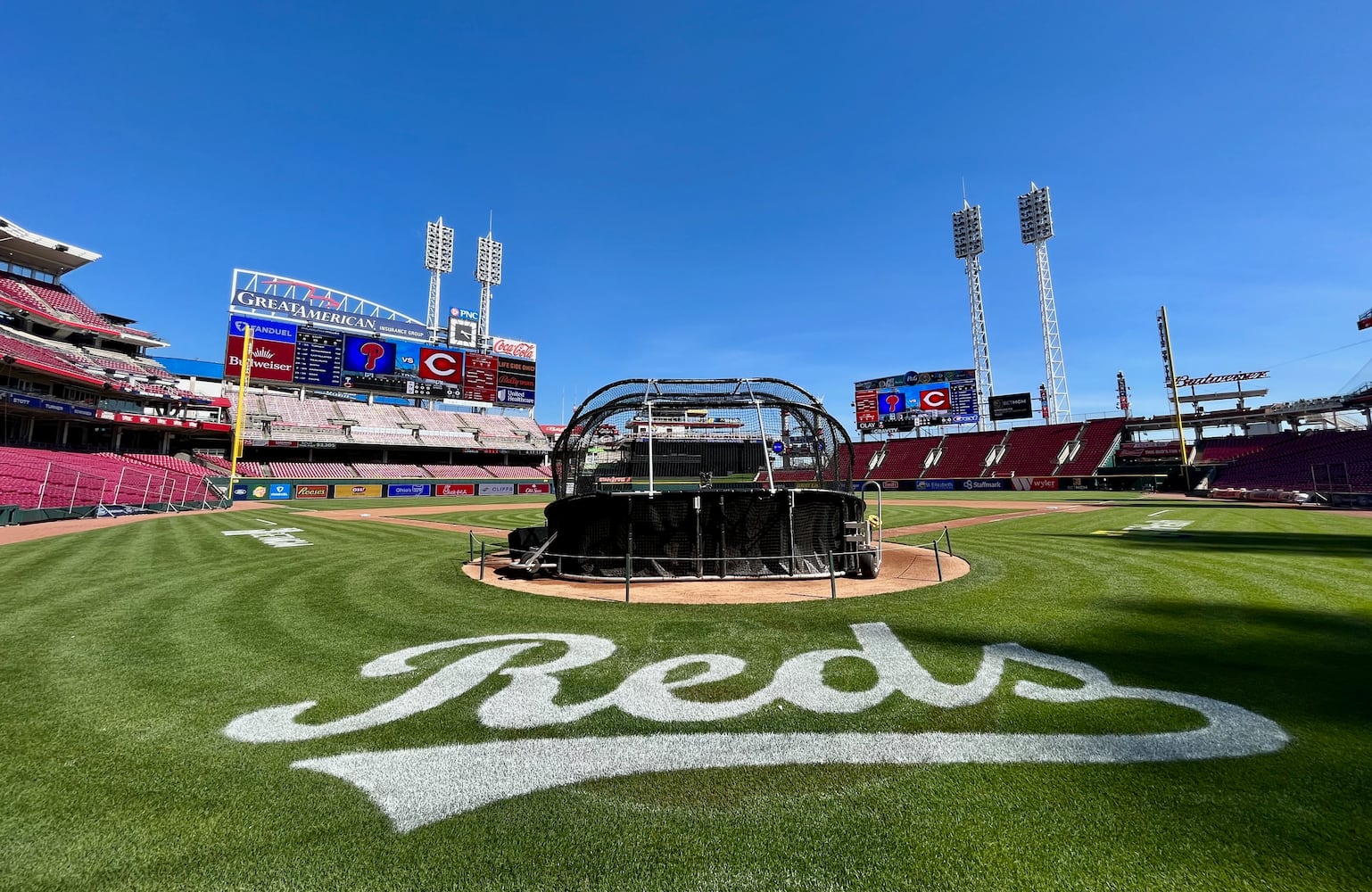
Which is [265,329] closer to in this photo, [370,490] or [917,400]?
[370,490]

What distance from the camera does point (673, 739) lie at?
13.8 ft

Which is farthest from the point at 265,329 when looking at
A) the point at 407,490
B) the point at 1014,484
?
the point at 1014,484

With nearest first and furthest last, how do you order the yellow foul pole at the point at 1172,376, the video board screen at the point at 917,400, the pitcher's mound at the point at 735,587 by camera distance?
1. the pitcher's mound at the point at 735,587
2. the yellow foul pole at the point at 1172,376
3. the video board screen at the point at 917,400

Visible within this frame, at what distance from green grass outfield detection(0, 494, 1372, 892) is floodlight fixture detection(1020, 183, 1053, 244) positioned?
78.4m

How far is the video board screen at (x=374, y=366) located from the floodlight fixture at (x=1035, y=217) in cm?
6992

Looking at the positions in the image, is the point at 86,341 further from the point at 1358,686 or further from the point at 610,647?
the point at 1358,686

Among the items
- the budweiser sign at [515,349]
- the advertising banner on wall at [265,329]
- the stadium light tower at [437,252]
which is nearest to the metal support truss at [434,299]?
the stadium light tower at [437,252]

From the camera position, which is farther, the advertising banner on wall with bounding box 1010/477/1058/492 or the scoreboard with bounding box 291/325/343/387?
the advertising banner on wall with bounding box 1010/477/1058/492

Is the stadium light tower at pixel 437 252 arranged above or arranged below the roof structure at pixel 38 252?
above

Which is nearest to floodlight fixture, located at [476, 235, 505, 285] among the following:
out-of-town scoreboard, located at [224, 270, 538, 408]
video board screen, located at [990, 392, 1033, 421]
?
out-of-town scoreboard, located at [224, 270, 538, 408]

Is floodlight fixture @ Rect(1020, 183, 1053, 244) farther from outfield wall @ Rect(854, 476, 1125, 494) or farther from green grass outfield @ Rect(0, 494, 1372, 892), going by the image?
green grass outfield @ Rect(0, 494, 1372, 892)

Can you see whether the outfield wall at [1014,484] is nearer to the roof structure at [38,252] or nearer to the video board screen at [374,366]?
the video board screen at [374,366]

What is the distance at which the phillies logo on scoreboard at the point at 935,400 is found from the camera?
68.2 metres

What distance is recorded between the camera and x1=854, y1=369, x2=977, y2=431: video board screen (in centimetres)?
6750
